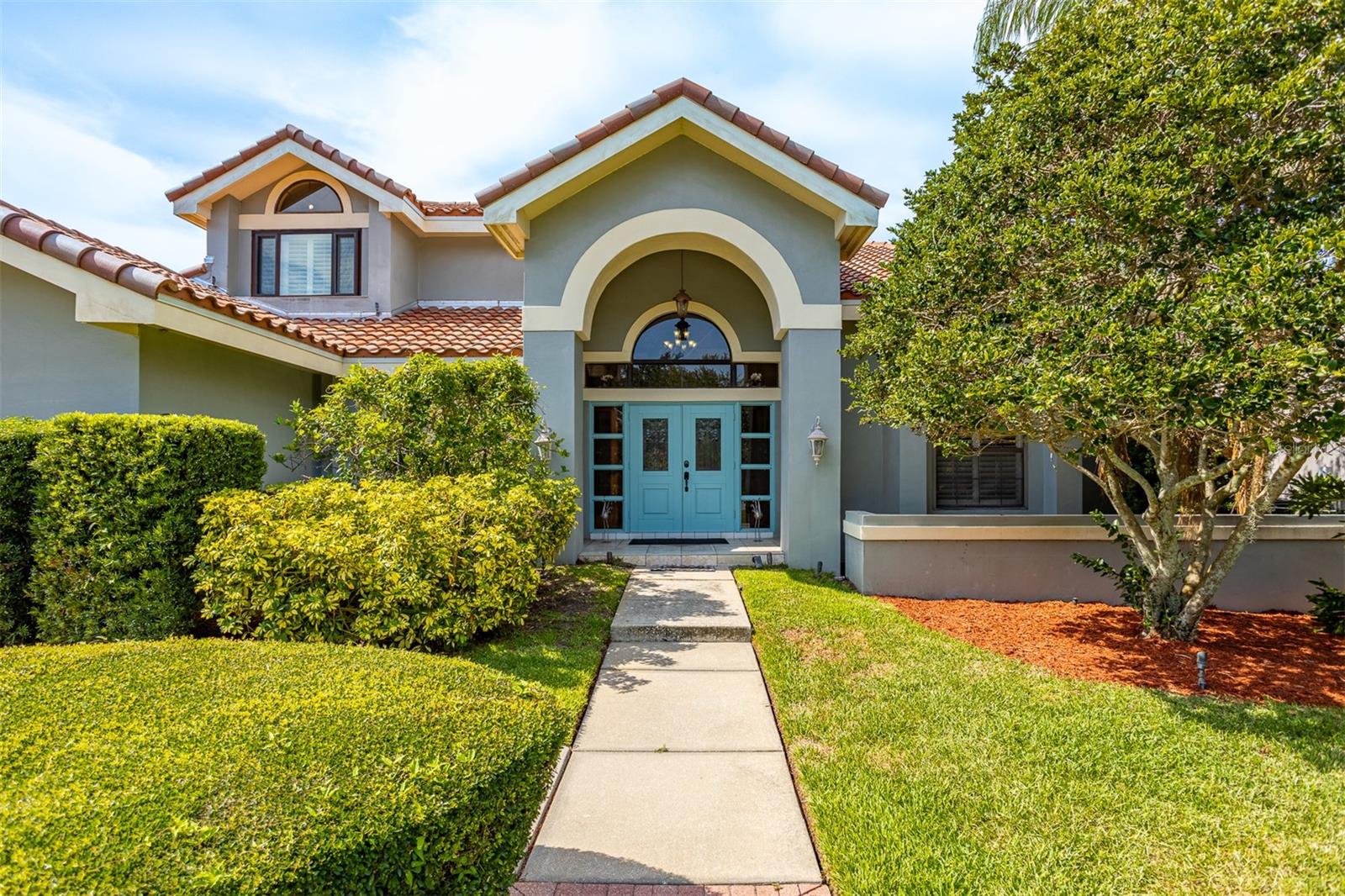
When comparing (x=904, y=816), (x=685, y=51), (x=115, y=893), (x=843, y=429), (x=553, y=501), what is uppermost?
(x=685, y=51)

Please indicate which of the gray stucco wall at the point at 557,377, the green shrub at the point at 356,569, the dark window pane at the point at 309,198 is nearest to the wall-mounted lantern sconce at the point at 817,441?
the gray stucco wall at the point at 557,377

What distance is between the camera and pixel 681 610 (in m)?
7.76

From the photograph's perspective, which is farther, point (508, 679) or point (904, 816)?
point (904, 816)

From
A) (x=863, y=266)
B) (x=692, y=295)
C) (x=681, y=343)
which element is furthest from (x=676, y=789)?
(x=863, y=266)

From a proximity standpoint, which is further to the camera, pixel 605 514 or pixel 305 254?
pixel 305 254

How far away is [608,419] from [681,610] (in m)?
5.25

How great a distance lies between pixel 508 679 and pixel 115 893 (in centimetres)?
177

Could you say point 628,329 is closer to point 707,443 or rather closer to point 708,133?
point 707,443

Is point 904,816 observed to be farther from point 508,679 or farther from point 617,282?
point 617,282

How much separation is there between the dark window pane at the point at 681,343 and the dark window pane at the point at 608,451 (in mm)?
1668

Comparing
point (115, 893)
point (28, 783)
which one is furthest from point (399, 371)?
point (115, 893)

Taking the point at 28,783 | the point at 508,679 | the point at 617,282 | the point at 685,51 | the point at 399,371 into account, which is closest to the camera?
the point at 28,783

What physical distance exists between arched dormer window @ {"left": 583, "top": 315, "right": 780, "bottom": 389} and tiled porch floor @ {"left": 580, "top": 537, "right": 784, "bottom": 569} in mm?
3189

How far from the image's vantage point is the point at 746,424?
12.1 m
